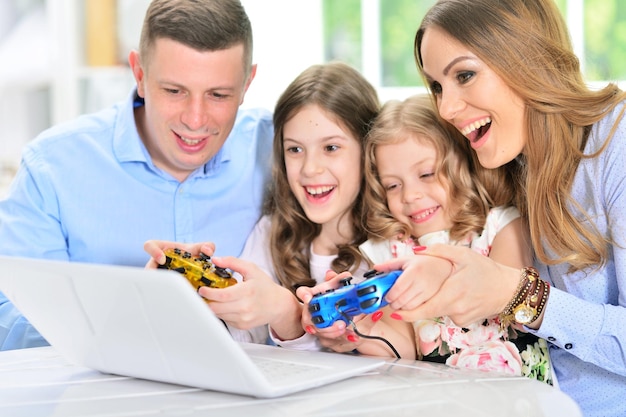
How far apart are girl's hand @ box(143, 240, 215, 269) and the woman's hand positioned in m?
0.38

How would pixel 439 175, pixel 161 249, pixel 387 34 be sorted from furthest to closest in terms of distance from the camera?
pixel 387 34 → pixel 439 175 → pixel 161 249

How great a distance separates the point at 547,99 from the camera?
1.38 m

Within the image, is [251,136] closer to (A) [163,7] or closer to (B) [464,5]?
(A) [163,7]

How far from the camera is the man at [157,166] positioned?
1.72m

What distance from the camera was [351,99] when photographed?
180 cm

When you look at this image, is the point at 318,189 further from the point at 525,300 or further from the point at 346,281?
the point at 525,300

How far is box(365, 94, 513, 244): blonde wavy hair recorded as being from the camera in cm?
163

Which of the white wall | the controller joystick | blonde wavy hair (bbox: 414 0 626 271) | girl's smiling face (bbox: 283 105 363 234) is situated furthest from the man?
the white wall

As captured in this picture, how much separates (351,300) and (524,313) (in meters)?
0.32

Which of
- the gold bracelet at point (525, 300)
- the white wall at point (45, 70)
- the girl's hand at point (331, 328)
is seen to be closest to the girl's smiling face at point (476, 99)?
the gold bracelet at point (525, 300)

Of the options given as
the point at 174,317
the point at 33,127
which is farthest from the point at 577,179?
the point at 33,127

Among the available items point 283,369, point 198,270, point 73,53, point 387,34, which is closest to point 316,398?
point 283,369

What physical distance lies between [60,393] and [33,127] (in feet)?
8.94

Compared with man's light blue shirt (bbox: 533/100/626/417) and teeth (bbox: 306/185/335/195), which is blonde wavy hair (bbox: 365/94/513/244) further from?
man's light blue shirt (bbox: 533/100/626/417)
